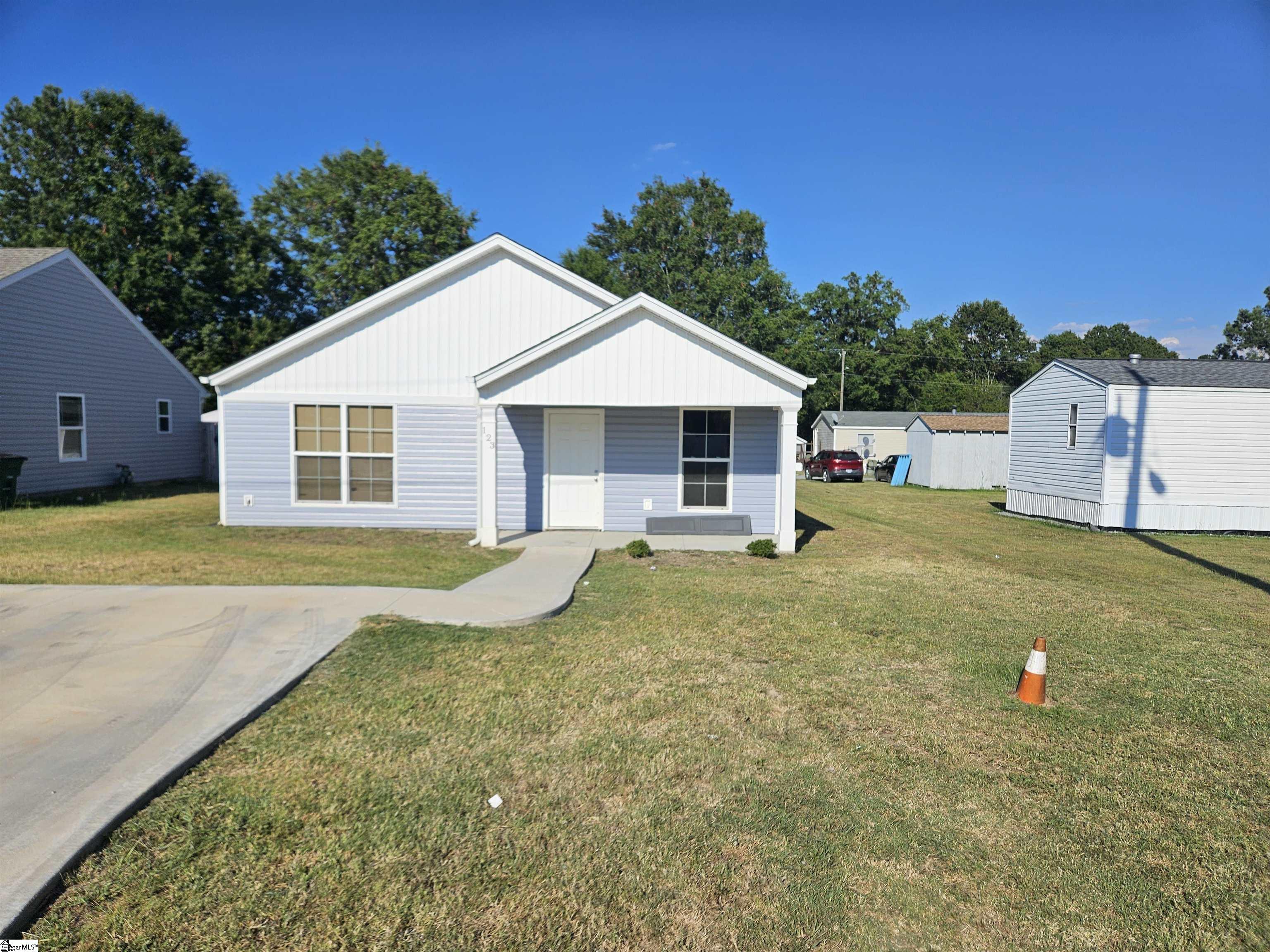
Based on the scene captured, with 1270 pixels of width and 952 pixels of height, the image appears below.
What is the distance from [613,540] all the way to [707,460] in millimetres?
2489

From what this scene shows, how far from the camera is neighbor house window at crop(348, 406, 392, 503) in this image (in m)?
14.3

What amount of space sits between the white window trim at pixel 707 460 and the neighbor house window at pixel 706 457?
1 centimetres

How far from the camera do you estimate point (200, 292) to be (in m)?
33.4

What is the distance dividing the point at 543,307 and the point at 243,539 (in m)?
6.76

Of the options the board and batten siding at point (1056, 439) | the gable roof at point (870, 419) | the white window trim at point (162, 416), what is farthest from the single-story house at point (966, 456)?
the white window trim at point (162, 416)

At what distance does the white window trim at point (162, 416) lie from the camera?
2239cm

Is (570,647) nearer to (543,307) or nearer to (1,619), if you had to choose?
(1,619)

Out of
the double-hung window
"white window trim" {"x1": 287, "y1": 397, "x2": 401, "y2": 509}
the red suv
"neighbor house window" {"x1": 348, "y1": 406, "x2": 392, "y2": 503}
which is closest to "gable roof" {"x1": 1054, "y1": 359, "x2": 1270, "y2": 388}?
"white window trim" {"x1": 287, "y1": 397, "x2": 401, "y2": 509}

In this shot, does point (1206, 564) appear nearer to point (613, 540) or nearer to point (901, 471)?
point (613, 540)

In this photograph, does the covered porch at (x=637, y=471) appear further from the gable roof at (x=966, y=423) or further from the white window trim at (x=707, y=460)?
the gable roof at (x=966, y=423)

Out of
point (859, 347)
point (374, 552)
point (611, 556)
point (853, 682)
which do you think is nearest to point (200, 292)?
point (374, 552)

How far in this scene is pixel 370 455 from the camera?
47.0 ft

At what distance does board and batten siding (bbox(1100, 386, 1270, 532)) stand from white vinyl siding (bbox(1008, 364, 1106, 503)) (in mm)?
436

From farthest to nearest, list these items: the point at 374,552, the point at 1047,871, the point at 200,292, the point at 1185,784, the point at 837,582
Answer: the point at 200,292 → the point at 374,552 → the point at 837,582 → the point at 1185,784 → the point at 1047,871
